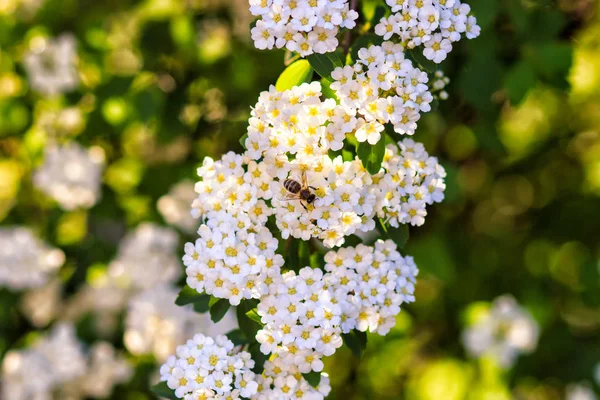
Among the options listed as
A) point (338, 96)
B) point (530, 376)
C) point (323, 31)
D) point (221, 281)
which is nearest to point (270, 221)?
point (221, 281)

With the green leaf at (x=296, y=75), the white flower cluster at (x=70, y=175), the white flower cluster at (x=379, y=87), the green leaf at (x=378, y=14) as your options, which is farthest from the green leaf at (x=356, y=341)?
the white flower cluster at (x=70, y=175)

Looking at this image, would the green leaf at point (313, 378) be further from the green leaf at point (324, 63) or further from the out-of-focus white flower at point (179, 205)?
the out-of-focus white flower at point (179, 205)

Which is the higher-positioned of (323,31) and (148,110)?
(323,31)

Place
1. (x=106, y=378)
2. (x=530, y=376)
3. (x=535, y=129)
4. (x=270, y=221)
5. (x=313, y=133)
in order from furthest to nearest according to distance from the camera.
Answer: (x=535, y=129) → (x=530, y=376) → (x=106, y=378) → (x=270, y=221) → (x=313, y=133)

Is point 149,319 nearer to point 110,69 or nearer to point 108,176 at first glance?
point 108,176

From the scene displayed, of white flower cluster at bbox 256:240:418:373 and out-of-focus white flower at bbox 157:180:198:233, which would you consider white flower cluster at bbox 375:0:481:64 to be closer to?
white flower cluster at bbox 256:240:418:373

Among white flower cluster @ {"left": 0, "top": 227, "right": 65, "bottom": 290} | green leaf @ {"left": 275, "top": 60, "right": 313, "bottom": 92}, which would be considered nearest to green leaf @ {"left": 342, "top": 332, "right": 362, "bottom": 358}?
green leaf @ {"left": 275, "top": 60, "right": 313, "bottom": 92}
